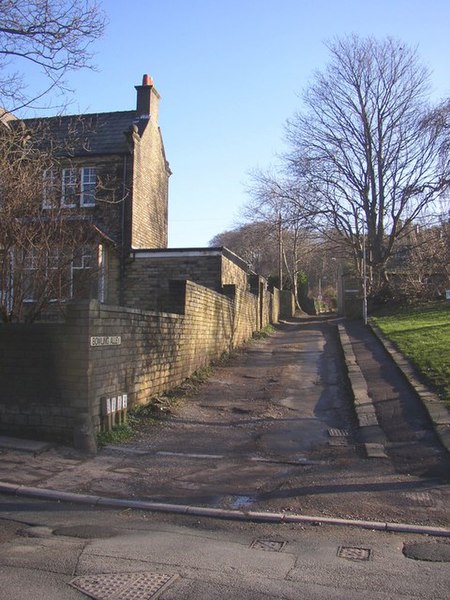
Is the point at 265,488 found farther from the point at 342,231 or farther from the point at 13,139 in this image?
the point at 342,231

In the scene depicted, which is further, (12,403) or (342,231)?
(342,231)

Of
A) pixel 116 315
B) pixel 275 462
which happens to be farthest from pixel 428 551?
pixel 116 315

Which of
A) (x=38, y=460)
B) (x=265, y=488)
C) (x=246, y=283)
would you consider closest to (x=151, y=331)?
(x=38, y=460)

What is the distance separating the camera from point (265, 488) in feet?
21.2

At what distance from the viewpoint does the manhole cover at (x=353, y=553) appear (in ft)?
14.7

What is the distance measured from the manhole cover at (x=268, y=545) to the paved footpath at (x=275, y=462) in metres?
0.68

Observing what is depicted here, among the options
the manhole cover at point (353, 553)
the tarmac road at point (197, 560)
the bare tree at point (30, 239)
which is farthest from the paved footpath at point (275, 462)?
the bare tree at point (30, 239)

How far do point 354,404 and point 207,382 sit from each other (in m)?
3.86

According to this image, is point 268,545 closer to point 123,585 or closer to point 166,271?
point 123,585

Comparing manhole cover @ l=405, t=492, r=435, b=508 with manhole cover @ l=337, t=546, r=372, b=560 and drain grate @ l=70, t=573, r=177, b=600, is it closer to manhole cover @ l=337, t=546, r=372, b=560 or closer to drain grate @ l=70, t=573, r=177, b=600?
manhole cover @ l=337, t=546, r=372, b=560

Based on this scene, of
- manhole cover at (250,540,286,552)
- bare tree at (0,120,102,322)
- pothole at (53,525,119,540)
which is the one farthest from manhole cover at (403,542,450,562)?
bare tree at (0,120,102,322)

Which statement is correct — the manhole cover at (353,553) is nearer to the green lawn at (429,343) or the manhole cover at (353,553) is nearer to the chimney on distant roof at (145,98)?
the green lawn at (429,343)

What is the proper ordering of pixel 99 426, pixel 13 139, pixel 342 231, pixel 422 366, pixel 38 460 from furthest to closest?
pixel 342 231
pixel 422 366
pixel 13 139
pixel 99 426
pixel 38 460

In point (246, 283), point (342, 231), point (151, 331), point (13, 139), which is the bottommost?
point (151, 331)
